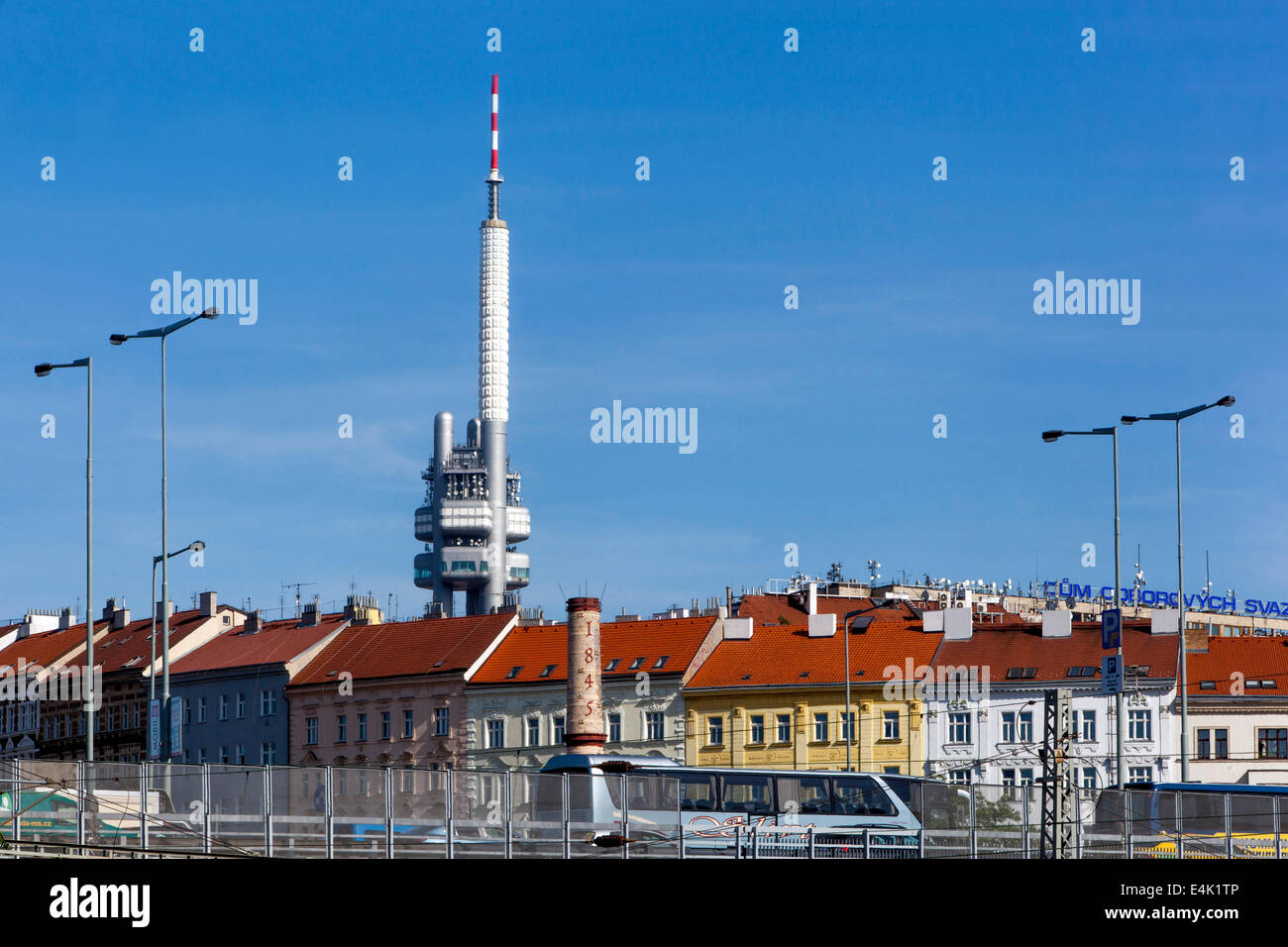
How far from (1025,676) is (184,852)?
237 ft

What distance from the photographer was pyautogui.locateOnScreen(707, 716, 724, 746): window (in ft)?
349

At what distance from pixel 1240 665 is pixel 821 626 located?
20977 millimetres

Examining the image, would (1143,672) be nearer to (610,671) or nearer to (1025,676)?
(1025,676)

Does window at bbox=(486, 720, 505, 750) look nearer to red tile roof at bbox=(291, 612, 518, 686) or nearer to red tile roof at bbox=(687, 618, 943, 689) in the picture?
red tile roof at bbox=(291, 612, 518, 686)

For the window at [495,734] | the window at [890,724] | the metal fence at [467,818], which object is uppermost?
the metal fence at [467,818]

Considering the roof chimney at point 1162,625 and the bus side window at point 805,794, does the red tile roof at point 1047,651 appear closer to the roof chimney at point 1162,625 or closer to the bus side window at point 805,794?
the roof chimney at point 1162,625

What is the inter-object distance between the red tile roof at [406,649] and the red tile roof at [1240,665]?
125 ft

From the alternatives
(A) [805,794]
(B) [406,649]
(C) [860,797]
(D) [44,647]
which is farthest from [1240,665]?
(D) [44,647]

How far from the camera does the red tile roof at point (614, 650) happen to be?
364 ft

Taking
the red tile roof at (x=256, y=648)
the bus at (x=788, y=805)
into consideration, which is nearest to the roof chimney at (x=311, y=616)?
the red tile roof at (x=256, y=648)

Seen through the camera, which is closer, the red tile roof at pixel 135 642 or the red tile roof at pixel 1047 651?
the red tile roof at pixel 1047 651

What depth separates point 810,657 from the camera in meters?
108

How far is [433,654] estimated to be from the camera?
118 metres
